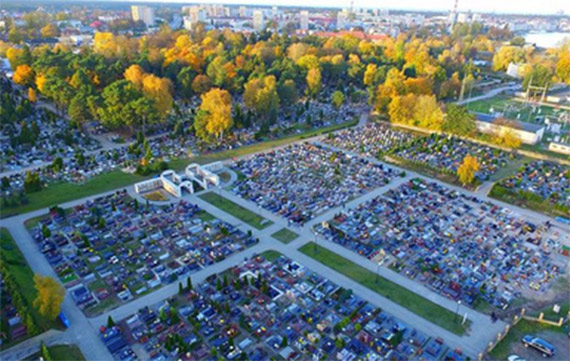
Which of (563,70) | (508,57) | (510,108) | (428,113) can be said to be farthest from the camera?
(508,57)

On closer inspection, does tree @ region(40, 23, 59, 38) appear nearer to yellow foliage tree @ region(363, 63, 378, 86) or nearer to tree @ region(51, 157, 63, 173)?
tree @ region(51, 157, 63, 173)

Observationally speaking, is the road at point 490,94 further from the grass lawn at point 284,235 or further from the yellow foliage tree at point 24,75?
the yellow foliage tree at point 24,75

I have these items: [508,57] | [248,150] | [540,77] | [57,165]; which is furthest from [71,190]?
[508,57]

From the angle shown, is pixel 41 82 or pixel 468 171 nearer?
pixel 468 171

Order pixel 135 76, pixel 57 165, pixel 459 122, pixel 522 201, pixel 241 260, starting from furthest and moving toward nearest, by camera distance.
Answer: pixel 135 76
pixel 459 122
pixel 57 165
pixel 522 201
pixel 241 260

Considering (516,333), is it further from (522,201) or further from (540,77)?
(540,77)

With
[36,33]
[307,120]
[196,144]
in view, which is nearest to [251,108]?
[307,120]
